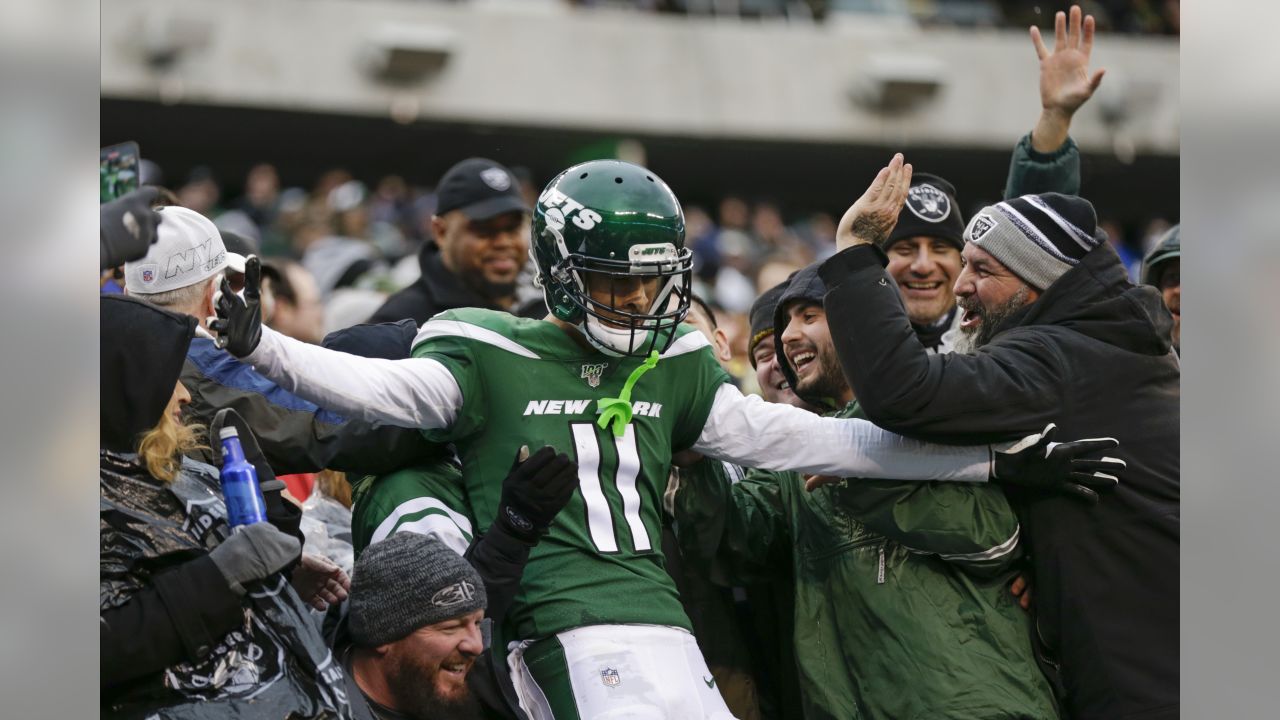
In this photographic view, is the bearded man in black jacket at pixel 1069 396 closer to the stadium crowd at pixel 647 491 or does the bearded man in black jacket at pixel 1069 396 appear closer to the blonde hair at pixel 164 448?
the stadium crowd at pixel 647 491

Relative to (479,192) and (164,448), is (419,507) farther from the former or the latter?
(479,192)

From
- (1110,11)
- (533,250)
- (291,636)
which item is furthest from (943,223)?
(1110,11)

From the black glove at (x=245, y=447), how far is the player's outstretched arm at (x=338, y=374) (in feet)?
0.78

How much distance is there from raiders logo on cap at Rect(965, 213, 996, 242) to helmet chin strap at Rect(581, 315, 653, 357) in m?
0.97

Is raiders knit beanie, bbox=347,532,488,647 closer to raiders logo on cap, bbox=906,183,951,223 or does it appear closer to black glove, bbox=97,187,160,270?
black glove, bbox=97,187,160,270

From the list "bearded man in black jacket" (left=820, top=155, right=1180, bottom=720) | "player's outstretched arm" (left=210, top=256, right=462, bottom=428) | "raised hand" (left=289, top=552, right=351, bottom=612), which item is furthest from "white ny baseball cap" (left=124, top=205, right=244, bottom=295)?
"bearded man in black jacket" (left=820, top=155, right=1180, bottom=720)

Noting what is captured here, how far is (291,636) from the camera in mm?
3230

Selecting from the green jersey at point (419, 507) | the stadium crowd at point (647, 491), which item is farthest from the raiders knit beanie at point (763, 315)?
the green jersey at point (419, 507)

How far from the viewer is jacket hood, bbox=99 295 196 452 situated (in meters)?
3.05

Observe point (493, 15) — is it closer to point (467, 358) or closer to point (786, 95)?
point (786, 95)

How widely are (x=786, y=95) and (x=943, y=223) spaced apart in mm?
15645

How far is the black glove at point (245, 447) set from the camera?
3428 mm

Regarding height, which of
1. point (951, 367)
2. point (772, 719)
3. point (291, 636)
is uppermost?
point (951, 367)

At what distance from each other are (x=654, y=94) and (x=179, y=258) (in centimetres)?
1656
